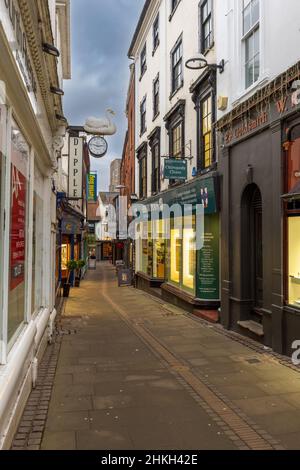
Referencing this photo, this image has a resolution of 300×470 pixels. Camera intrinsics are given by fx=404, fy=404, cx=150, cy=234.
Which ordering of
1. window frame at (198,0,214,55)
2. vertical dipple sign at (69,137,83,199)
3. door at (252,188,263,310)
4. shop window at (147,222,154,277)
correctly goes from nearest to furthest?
door at (252,188,263,310), window frame at (198,0,214,55), vertical dipple sign at (69,137,83,199), shop window at (147,222,154,277)

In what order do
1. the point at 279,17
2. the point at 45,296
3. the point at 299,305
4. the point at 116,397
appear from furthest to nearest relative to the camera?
1. the point at 45,296
2. the point at 279,17
3. the point at 299,305
4. the point at 116,397

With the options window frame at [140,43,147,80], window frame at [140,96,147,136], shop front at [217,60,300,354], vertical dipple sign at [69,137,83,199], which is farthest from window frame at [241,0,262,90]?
window frame at [140,43,147,80]

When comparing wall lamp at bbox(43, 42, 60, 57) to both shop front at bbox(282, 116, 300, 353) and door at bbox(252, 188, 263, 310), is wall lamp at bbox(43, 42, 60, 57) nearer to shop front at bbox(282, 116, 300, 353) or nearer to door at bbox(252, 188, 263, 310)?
shop front at bbox(282, 116, 300, 353)

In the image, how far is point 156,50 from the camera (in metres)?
19.0

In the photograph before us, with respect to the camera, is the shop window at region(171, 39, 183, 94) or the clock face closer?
the shop window at region(171, 39, 183, 94)

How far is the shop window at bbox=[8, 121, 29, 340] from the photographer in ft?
15.9

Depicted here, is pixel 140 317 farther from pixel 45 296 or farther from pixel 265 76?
pixel 265 76

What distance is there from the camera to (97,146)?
1719cm

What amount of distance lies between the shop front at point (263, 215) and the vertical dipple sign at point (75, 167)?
7.37 meters

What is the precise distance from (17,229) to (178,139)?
36.9 ft

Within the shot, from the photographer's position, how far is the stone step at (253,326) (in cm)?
869

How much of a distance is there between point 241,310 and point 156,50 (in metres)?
14.1

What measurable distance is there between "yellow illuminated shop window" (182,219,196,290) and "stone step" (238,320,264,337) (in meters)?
3.41
